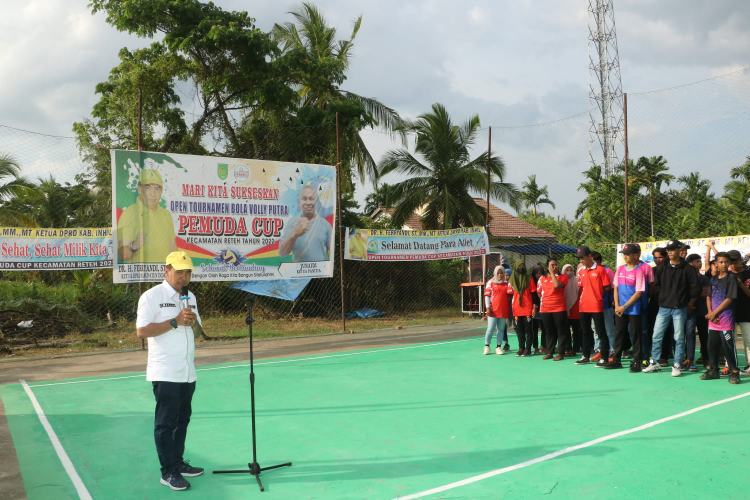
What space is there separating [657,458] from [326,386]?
4.52m

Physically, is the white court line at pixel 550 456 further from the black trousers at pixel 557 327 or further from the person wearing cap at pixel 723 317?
the black trousers at pixel 557 327

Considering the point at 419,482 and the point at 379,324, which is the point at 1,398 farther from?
the point at 379,324

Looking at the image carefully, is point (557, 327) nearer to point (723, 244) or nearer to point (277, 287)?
point (723, 244)

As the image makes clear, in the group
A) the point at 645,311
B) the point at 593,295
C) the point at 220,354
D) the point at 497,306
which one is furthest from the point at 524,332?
the point at 220,354

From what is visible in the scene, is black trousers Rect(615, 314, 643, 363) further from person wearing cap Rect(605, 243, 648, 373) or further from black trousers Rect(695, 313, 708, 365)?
black trousers Rect(695, 313, 708, 365)

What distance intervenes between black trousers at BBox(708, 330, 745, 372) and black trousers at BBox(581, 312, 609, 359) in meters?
1.58

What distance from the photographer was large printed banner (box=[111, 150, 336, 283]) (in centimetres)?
1166

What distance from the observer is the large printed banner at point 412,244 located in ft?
49.2

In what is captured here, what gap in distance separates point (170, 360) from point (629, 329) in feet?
23.0

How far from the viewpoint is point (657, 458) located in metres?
5.07

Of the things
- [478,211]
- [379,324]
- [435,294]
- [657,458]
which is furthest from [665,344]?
[478,211]

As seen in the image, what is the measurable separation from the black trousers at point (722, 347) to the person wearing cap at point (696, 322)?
0.46 metres

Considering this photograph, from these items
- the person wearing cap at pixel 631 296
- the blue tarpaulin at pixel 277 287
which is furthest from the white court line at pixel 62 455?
the person wearing cap at pixel 631 296

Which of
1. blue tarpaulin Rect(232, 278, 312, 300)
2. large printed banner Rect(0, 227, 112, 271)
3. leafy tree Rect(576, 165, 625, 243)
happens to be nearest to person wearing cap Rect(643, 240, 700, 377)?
blue tarpaulin Rect(232, 278, 312, 300)
